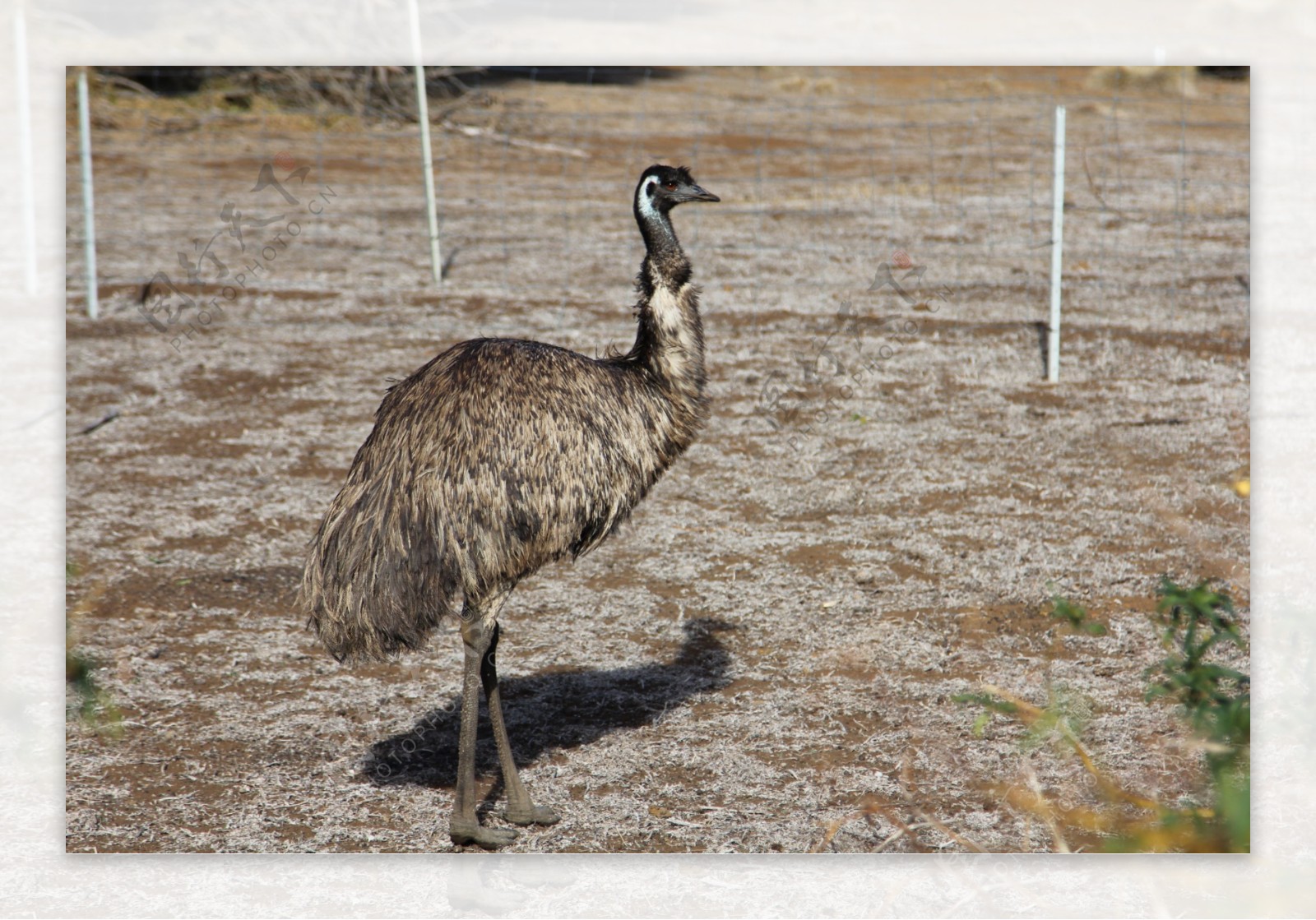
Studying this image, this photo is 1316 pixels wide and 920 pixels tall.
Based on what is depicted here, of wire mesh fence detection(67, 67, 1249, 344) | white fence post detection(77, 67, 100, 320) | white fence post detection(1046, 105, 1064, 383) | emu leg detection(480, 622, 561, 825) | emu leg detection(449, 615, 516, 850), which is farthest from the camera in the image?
wire mesh fence detection(67, 67, 1249, 344)

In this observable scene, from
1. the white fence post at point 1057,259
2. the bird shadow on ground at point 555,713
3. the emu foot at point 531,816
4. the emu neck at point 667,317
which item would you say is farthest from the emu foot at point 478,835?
the white fence post at point 1057,259

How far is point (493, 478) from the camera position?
13.4 ft

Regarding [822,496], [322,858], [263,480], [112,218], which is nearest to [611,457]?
[322,858]

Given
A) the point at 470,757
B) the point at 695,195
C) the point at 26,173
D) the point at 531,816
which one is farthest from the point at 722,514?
the point at 26,173

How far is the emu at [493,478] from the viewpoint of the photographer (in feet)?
13.4

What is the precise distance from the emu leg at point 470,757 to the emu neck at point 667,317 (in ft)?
3.35

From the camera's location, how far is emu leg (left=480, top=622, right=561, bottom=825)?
4469 mm

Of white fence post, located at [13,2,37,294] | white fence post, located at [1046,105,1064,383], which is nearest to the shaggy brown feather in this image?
white fence post, located at [13,2,37,294]

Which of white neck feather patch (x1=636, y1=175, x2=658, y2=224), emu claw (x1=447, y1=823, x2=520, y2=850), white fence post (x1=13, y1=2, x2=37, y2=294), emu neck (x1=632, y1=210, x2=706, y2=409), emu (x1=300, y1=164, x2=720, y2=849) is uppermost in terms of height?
white fence post (x1=13, y1=2, x2=37, y2=294)

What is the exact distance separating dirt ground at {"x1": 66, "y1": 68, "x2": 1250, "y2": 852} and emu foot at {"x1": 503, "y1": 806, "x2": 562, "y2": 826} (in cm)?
11

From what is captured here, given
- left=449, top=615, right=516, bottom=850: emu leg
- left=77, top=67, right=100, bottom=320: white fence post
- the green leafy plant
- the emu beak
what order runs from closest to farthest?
the green leafy plant
left=449, top=615, right=516, bottom=850: emu leg
the emu beak
left=77, top=67, right=100, bottom=320: white fence post

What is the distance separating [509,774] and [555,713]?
32.4 inches

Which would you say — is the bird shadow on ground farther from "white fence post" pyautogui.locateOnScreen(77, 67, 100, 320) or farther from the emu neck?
"white fence post" pyautogui.locateOnScreen(77, 67, 100, 320)

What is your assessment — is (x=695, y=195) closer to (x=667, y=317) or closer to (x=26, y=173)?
(x=667, y=317)
